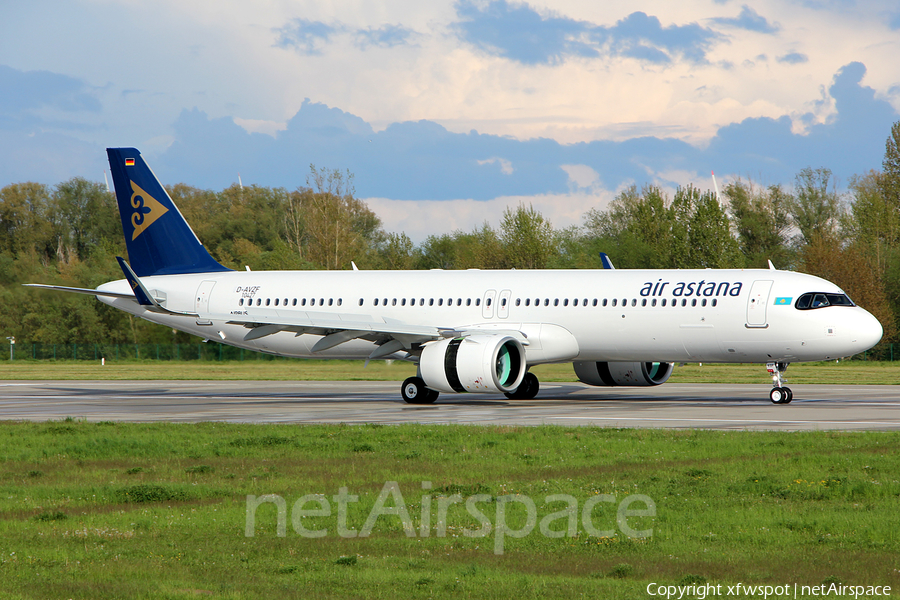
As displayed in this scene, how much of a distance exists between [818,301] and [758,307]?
1.53 metres

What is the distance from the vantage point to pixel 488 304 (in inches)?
1155

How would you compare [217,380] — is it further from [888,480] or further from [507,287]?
[888,480]

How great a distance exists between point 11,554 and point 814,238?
227ft

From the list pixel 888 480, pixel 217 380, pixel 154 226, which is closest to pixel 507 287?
pixel 154 226

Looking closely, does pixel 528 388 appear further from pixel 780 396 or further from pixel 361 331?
pixel 780 396

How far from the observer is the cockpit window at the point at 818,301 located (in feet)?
84.4

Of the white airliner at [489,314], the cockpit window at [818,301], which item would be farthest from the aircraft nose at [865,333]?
the cockpit window at [818,301]

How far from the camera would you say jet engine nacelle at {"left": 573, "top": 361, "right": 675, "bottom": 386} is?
3091 cm

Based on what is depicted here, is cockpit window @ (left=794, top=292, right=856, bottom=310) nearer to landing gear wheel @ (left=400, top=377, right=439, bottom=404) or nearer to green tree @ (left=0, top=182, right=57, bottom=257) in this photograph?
landing gear wheel @ (left=400, top=377, right=439, bottom=404)

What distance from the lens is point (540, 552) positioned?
30.7 ft

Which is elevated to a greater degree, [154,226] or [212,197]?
[212,197]

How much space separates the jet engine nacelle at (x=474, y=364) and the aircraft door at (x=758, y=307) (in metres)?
6.21

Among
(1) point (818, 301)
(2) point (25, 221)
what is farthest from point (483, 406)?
(2) point (25, 221)

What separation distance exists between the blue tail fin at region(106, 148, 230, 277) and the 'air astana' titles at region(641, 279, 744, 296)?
15734 millimetres
